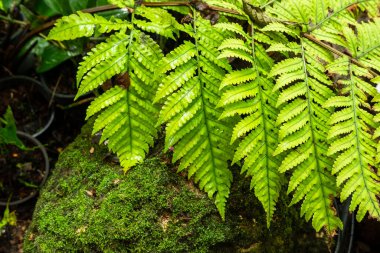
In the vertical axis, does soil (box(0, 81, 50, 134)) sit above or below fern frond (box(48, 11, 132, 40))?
below

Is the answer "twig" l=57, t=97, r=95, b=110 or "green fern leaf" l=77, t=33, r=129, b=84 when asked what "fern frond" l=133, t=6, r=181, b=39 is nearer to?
"green fern leaf" l=77, t=33, r=129, b=84

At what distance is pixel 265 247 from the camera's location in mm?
2160

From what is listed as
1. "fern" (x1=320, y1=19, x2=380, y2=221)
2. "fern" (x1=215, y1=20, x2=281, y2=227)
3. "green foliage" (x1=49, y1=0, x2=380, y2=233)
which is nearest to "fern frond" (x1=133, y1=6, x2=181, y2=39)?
"green foliage" (x1=49, y1=0, x2=380, y2=233)

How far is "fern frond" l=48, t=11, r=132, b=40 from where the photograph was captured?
1.82m

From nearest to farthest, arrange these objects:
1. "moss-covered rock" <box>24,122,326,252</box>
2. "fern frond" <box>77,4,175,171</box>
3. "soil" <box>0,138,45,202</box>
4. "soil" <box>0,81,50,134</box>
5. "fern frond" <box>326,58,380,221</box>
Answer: "fern frond" <box>326,58,380,221</box> → "fern frond" <box>77,4,175,171</box> → "moss-covered rock" <box>24,122,326,252</box> → "soil" <box>0,138,45,202</box> → "soil" <box>0,81,50,134</box>

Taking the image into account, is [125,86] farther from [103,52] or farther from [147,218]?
[147,218]

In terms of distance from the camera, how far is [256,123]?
1826 mm

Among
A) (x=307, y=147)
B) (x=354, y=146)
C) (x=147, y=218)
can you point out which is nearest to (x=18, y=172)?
(x=147, y=218)

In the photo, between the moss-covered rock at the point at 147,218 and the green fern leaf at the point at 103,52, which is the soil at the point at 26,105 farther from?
the green fern leaf at the point at 103,52

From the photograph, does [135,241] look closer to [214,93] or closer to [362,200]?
[214,93]

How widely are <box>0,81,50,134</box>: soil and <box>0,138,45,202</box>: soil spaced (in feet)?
0.80

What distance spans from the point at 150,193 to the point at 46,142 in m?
1.67

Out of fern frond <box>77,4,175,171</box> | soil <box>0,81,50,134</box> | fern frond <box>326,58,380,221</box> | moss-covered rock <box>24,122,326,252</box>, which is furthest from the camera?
soil <box>0,81,50,134</box>

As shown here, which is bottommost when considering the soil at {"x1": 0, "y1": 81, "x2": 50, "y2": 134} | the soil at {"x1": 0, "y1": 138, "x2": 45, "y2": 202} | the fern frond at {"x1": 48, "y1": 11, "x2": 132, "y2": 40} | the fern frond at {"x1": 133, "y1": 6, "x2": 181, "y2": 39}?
the soil at {"x1": 0, "y1": 138, "x2": 45, "y2": 202}
